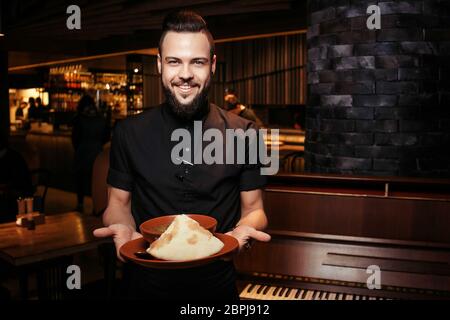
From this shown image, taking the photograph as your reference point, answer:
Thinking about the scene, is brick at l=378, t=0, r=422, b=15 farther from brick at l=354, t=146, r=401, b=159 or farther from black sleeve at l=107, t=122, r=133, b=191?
black sleeve at l=107, t=122, r=133, b=191

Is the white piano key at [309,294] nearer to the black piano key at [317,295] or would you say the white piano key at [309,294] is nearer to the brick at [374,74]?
the black piano key at [317,295]

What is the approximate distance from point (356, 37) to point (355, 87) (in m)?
0.35

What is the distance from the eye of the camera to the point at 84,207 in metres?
7.41

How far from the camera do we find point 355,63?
3.42 metres

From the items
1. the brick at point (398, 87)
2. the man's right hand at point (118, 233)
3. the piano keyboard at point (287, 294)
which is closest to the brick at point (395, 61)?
the brick at point (398, 87)

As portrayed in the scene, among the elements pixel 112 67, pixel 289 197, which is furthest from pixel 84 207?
pixel 112 67

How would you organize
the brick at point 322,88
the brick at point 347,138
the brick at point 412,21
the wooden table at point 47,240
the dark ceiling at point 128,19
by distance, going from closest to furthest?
the wooden table at point 47,240
the brick at point 412,21
the brick at point 347,138
the brick at point 322,88
the dark ceiling at point 128,19

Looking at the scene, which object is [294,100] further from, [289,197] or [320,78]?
[289,197]

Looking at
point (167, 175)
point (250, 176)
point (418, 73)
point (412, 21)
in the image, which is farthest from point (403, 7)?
point (167, 175)

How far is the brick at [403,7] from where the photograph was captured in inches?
128

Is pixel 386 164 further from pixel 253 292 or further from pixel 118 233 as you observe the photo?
pixel 118 233

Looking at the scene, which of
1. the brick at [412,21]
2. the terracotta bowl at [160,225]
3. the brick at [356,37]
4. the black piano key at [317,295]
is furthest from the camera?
the brick at [356,37]

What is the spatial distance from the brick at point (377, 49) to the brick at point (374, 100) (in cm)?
30
